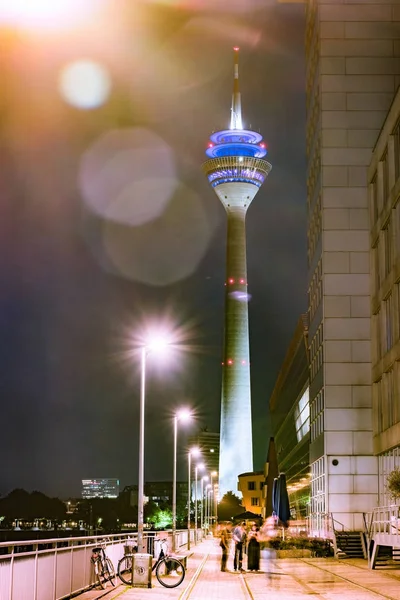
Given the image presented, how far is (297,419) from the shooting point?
120 m

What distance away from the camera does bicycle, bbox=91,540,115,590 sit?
3038 centimetres

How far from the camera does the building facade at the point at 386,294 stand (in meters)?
54.6

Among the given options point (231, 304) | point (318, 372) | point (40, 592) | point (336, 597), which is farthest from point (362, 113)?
point (231, 304)

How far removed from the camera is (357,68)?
2630 inches

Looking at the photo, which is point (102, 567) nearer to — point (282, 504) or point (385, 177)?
point (282, 504)

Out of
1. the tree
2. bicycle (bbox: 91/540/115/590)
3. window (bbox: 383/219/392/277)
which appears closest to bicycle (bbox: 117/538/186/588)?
bicycle (bbox: 91/540/115/590)

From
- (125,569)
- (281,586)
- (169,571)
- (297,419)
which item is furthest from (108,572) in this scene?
(297,419)

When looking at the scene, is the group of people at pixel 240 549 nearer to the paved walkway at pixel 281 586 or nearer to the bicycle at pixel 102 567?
the paved walkway at pixel 281 586

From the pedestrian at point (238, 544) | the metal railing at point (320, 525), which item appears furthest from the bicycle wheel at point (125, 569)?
the metal railing at point (320, 525)

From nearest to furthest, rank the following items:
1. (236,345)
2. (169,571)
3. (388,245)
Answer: (169,571)
(388,245)
(236,345)

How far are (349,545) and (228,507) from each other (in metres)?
107

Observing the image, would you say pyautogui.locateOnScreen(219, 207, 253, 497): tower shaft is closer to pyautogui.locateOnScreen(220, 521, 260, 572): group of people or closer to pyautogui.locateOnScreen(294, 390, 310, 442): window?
pyautogui.locateOnScreen(294, 390, 310, 442): window

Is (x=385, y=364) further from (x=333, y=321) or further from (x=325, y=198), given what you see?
(x=325, y=198)

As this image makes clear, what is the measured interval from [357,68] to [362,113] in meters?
3.29
